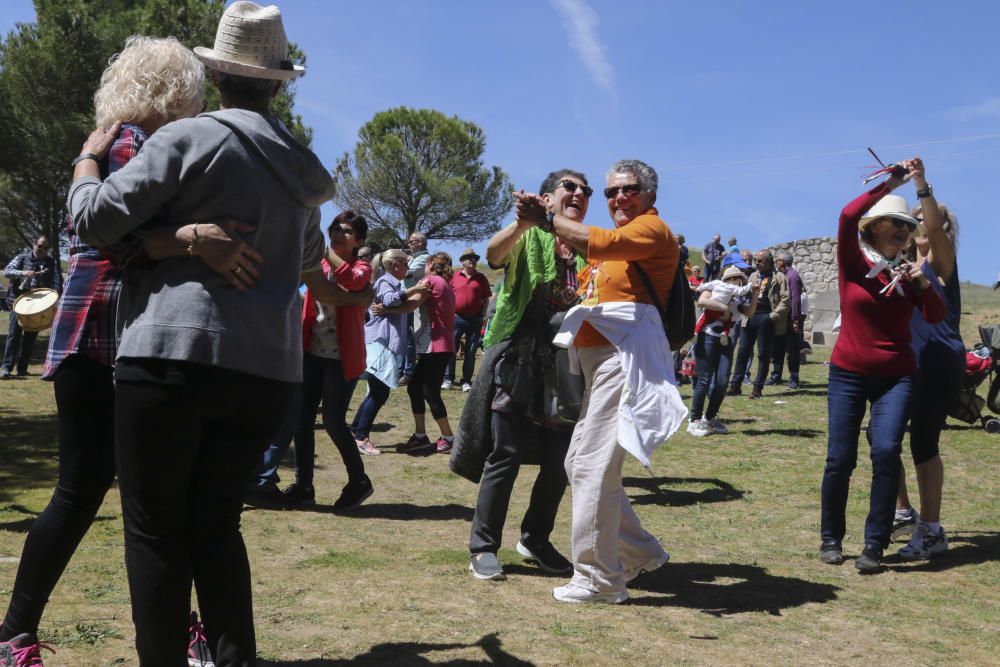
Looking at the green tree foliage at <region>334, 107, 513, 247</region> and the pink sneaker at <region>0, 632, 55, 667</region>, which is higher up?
the green tree foliage at <region>334, 107, 513, 247</region>

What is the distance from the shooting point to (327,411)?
6.52m

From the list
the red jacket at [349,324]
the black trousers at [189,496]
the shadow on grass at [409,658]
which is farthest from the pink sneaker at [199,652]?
the red jacket at [349,324]

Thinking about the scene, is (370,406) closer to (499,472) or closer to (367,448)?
(367,448)

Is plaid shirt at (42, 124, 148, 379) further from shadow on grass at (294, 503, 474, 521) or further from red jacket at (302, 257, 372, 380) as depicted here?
shadow on grass at (294, 503, 474, 521)

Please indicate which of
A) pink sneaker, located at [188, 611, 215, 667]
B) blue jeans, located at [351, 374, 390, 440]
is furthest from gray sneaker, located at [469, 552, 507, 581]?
blue jeans, located at [351, 374, 390, 440]

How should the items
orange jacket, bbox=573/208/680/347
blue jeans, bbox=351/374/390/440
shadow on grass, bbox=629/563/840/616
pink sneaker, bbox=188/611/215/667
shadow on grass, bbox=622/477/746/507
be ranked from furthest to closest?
1. blue jeans, bbox=351/374/390/440
2. shadow on grass, bbox=622/477/746/507
3. shadow on grass, bbox=629/563/840/616
4. orange jacket, bbox=573/208/680/347
5. pink sneaker, bbox=188/611/215/667

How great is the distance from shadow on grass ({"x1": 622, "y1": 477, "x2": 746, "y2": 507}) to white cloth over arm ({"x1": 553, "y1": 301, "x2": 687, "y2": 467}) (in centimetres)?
298

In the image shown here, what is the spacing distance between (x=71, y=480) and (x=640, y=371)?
89.6 inches

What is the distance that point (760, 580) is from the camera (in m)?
4.95

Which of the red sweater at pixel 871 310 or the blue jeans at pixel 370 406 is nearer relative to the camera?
the red sweater at pixel 871 310

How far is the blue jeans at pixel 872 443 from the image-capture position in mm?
5234

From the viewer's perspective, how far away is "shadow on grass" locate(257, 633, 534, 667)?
3.39m

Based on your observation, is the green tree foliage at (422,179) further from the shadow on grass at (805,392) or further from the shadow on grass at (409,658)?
the shadow on grass at (409,658)

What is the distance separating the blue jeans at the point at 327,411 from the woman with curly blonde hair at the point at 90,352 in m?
3.42
